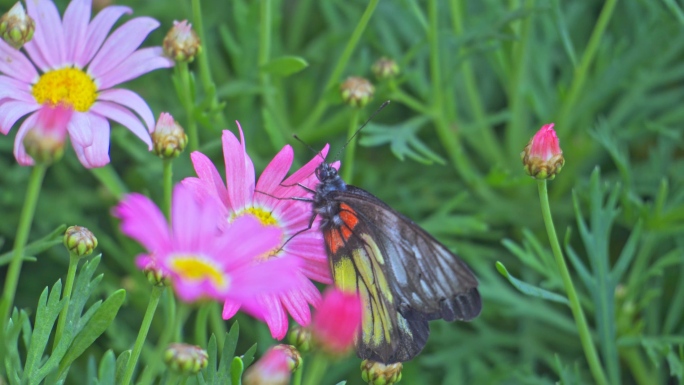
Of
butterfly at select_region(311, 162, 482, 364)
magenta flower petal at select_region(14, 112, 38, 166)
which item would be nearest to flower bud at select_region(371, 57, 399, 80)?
butterfly at select_region(311, 162, 482, 364)

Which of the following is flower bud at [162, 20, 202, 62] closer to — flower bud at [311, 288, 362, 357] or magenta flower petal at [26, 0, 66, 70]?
magenta flower petal at [26, 0, 66, 70]

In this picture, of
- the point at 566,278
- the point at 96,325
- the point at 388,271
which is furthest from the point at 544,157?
the point at 96,325

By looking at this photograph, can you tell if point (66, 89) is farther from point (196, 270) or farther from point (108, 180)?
point (196, 270)

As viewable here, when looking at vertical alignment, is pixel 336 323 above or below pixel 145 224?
below

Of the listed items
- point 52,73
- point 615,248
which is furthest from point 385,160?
point 52,73

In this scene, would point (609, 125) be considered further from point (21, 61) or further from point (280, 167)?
point (21, 61)
